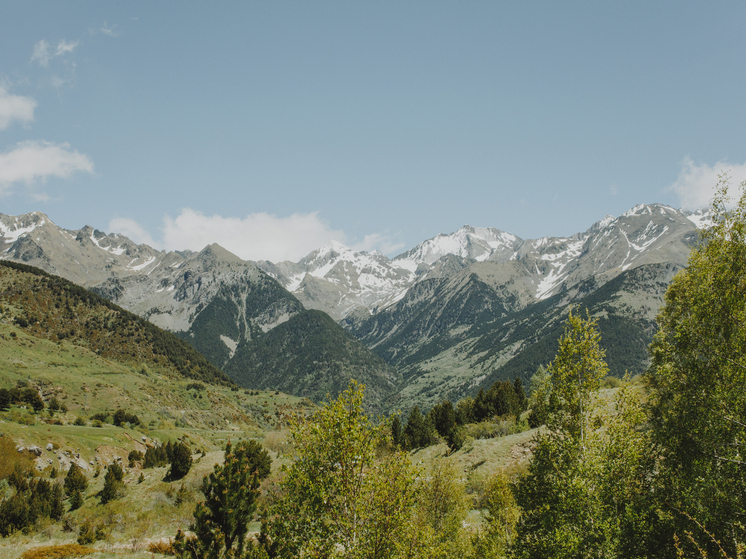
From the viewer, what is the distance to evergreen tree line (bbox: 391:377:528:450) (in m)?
75.3

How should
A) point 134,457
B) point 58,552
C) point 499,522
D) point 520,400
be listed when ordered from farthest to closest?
point 520,400, point 134,457, point 499,522, point 58,552

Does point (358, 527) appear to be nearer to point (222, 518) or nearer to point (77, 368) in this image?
point (222, 518)

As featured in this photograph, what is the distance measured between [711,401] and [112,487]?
4507 centimetres

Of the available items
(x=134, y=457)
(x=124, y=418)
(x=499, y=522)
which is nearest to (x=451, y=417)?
(x=499, y=522)

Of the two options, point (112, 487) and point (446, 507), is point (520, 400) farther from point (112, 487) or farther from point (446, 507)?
point (112, 487)

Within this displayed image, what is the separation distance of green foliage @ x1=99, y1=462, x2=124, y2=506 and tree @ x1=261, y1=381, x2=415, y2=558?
25.8m

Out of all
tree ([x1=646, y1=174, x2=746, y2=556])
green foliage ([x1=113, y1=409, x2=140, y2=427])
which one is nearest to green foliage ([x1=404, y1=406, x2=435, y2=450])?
green foliage ([x1=113, y1=409, x2=140, y2=427])

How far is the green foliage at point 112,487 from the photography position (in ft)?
114

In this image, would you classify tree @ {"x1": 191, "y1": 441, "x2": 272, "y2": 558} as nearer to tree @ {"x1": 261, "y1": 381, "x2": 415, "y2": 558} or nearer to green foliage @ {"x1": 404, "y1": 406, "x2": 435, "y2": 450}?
tree @ {"x1": 261, "y1": 381, "x2": 415, "y2": 558}

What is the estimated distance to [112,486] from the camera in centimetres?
3481

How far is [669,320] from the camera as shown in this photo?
37.1m

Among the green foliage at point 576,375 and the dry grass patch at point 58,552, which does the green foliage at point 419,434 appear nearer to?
the green foliage at point 576,375

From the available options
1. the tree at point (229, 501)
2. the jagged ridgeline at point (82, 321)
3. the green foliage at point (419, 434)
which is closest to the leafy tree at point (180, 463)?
the tree at point (229, 501)

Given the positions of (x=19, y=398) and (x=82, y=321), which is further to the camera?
(x=82, y=321)
